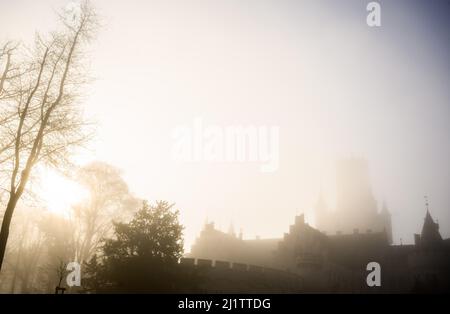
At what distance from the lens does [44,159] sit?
12438 mm

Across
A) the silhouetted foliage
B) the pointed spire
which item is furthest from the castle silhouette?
the silhouetted foliage

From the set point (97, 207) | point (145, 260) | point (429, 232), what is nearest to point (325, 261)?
point (429, 232)

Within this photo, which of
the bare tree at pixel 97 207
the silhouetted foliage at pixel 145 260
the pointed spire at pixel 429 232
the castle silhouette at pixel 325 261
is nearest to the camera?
the silhouetted foliage at pixel 145 260

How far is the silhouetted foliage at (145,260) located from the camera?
1416 centimetres

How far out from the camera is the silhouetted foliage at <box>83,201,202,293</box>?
1416cm

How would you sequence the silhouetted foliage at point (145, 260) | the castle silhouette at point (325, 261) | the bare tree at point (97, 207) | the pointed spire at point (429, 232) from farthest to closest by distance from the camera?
the pointed spire at point (429, 232)
the castle silhouette at point (325, 261)
the bare tree at point (97, 207)
the silhouetted foliage at point (145, 260)

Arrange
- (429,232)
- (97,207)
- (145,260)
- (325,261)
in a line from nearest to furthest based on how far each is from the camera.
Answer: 1. (145,260)
2. (97,207)
3. (325,261)
4. (429,232)

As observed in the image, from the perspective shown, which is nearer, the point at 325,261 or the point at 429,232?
the point at 325,261

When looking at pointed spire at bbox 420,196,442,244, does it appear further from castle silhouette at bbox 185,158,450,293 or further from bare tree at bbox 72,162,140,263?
bare tree at bbox 72,162,140,263

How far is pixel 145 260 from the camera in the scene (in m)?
14.5

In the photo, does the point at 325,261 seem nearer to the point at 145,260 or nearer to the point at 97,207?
the point at 97,207

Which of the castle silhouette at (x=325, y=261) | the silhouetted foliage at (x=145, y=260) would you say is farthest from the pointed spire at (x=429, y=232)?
the silhouetted foliage at (x=145, y=260)

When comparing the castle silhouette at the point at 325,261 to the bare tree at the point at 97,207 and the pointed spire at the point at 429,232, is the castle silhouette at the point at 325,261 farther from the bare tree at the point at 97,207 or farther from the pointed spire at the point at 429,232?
the bare tree at the point at 97,207

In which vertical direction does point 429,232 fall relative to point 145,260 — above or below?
→ above
